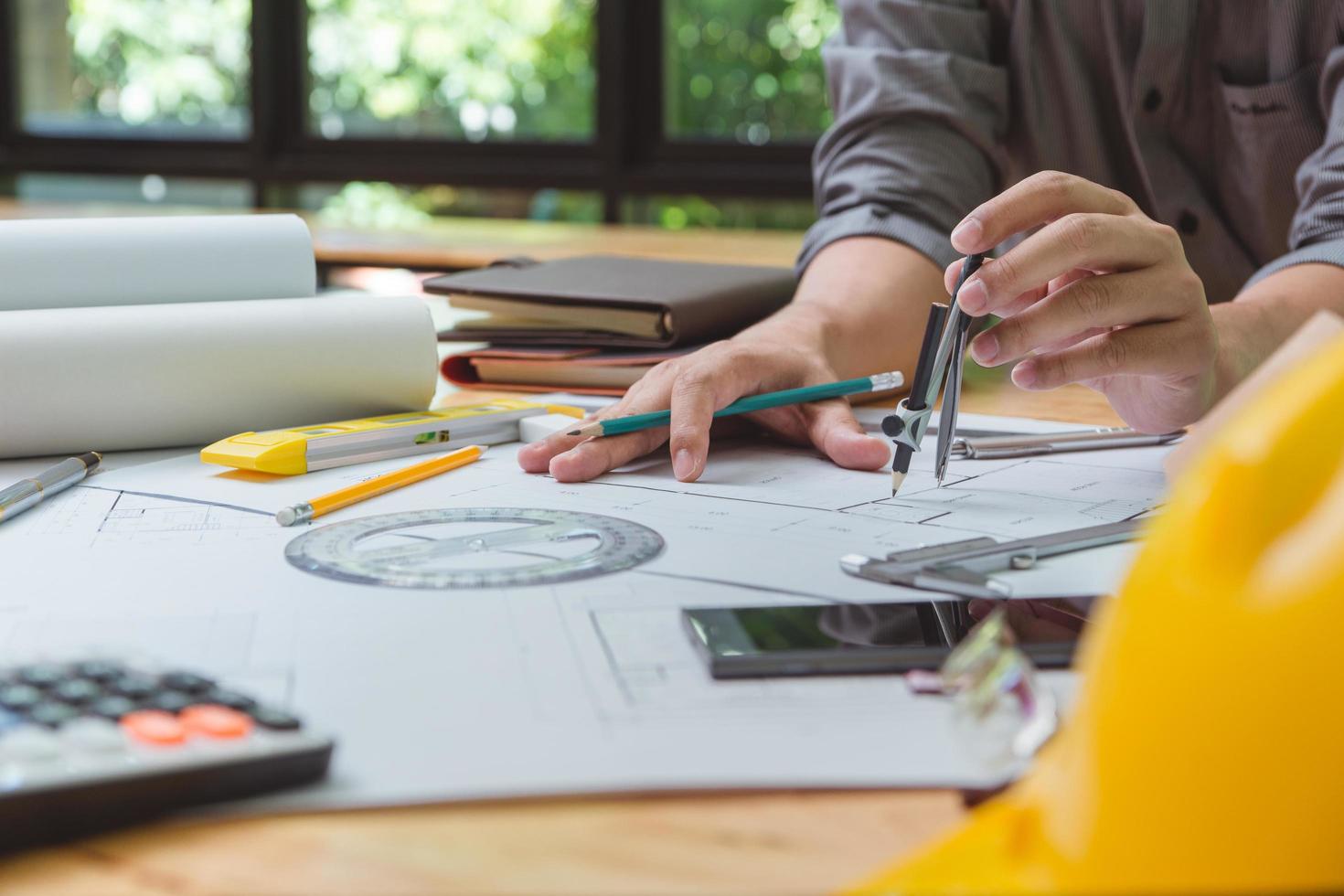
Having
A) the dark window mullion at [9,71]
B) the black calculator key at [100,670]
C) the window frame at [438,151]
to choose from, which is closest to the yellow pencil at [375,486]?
the black calculator key at [100,670]

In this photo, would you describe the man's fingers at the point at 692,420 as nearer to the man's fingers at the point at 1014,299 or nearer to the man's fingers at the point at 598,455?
the man's fingers at the point at 598,455

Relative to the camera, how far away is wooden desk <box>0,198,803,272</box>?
6.05 ft

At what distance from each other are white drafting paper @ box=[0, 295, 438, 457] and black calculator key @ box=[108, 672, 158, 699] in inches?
15.8

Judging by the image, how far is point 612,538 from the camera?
0.58m

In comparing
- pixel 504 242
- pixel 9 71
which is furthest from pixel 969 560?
pixel 9 71

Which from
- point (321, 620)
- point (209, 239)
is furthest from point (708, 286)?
point (321, 620)

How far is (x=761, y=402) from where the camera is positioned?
2.56 feet

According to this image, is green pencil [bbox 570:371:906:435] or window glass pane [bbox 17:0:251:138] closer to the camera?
green pencil [bbox 570:371:906:435]

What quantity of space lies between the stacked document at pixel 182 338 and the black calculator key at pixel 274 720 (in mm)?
432

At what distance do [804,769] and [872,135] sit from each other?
35.2 inches

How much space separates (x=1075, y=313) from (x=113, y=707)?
0.52 meters

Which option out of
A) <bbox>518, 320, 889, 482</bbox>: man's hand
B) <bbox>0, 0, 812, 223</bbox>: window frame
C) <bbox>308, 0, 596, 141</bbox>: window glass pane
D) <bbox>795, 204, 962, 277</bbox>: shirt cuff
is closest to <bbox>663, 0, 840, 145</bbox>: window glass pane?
<bbox>0, 0, 812, 223</bbox>: window frame

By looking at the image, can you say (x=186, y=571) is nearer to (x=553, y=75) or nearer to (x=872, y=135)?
(x=872, y=135)

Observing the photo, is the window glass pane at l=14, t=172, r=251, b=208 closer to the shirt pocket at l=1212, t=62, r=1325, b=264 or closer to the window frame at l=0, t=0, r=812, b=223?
the window frame at l=0, t=0, r=812, b=223
